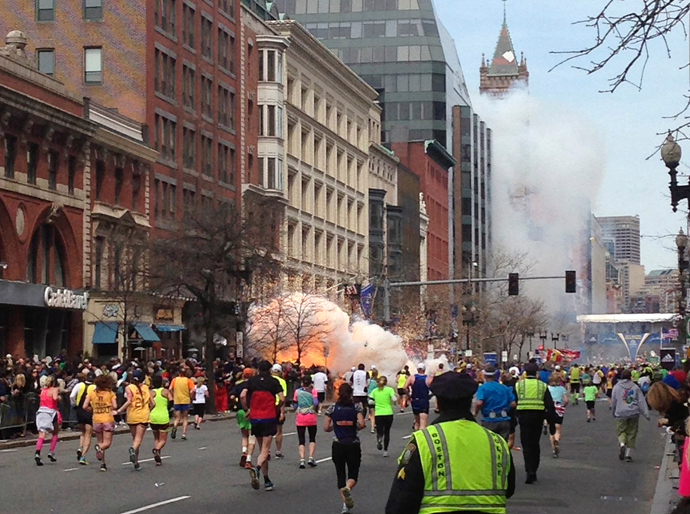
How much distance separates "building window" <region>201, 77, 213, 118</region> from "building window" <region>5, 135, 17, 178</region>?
2063 centimetres

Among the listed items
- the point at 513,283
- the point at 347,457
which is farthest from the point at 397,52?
the point at 347,457

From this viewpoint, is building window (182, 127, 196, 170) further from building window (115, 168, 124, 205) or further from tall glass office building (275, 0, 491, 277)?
tall glass office building (275, 0, 491, 277)

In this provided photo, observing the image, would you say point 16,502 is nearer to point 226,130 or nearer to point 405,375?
point 405,375

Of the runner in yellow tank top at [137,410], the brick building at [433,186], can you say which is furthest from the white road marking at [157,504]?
the brick building at [433,186]

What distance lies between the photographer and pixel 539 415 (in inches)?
857

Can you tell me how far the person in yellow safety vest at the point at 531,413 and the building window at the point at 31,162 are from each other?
30.6 metres

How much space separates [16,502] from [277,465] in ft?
22.8

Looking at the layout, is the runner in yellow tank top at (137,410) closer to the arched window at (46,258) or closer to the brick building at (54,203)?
the brick building at (54,203)

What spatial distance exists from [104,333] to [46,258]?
420cm

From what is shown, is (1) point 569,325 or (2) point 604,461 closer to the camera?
(2) point 604,461

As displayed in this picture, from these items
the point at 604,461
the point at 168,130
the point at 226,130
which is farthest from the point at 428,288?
the point at 604,461

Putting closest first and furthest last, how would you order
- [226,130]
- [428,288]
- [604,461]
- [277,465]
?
[277,465]
[604,461]
[226,130]
[428,288]

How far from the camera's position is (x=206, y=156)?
6838 centimetres

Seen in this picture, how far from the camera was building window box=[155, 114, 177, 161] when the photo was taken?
62.4 m
